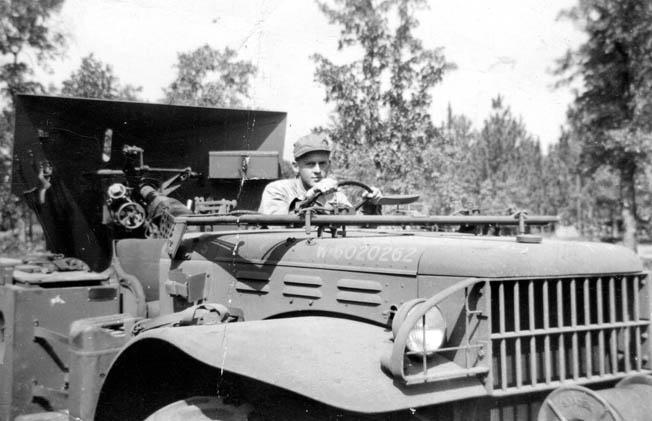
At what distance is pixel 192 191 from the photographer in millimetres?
6656

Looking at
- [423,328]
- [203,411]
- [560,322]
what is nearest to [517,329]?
[560,322]

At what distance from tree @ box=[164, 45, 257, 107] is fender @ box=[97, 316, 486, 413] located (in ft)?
48.4

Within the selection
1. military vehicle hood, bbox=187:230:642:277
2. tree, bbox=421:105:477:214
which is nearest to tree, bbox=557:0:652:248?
tree, bbox=421:105:477:214

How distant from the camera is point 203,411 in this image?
10.0 feet

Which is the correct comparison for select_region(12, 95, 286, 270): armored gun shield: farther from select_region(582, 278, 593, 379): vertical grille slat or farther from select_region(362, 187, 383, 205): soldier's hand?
select_region(582, 278, 593, 379): vertical grille slat

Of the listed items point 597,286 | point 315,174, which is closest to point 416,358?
point 597,286

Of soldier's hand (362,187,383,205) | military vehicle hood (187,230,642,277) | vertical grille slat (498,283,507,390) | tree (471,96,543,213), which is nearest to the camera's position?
vertical grille slat (498,283,507,390)

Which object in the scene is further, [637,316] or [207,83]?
[207,83]

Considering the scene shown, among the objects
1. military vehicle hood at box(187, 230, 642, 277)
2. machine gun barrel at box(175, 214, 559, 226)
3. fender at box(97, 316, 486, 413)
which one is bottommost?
fender at box(97, 316, 486, 413)

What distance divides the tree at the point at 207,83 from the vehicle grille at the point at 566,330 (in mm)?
14963

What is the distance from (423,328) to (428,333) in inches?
7.1

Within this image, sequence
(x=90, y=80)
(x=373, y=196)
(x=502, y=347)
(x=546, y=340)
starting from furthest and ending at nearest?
(x=90, y=80) → (x=373, y=196) → (x=546, y=340) → (x=502, y=347)

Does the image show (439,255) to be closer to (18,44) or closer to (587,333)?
(587,333)

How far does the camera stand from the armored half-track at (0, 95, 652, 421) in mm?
2811
